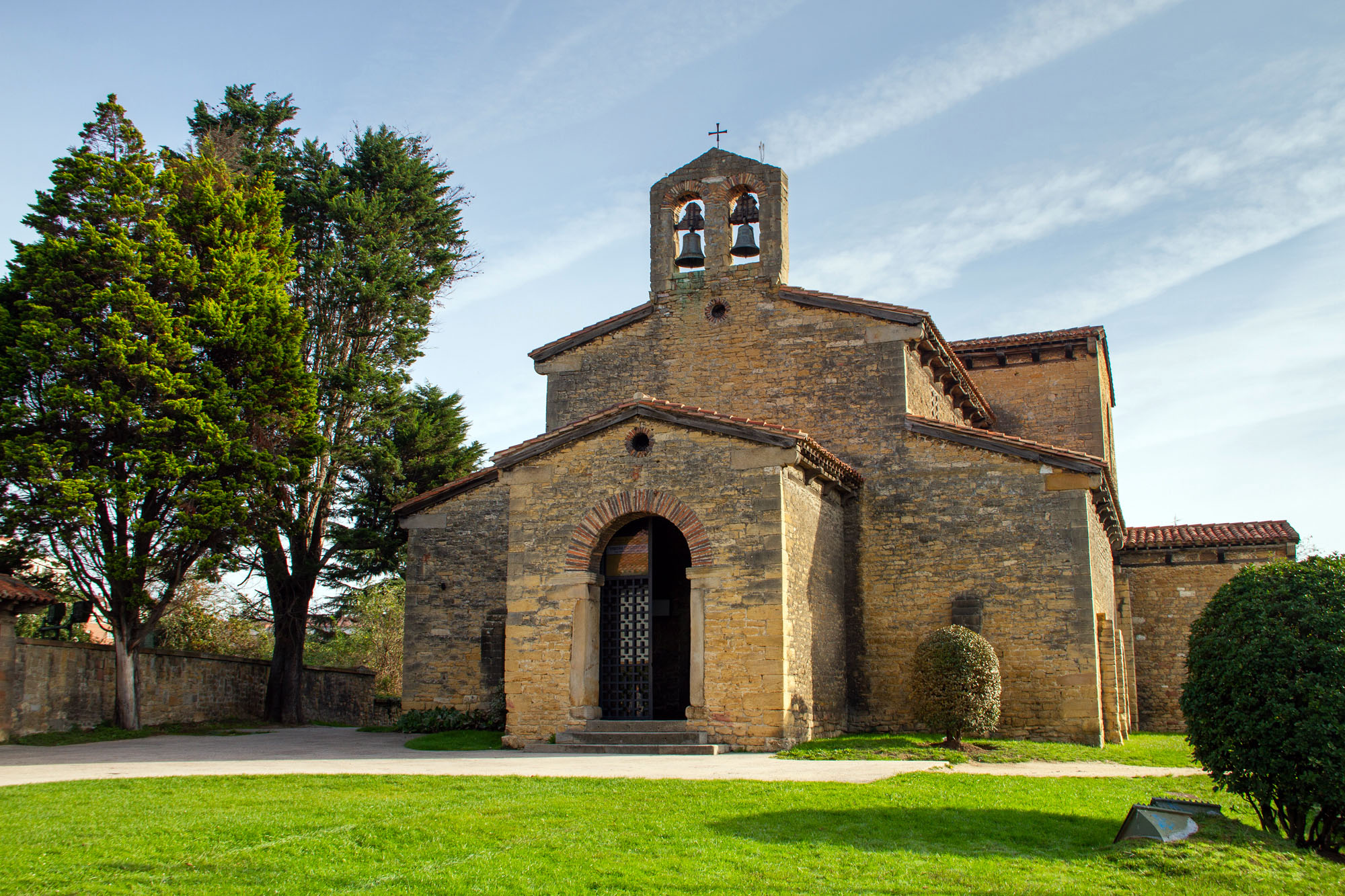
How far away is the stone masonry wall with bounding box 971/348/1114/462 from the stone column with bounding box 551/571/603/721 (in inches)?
584

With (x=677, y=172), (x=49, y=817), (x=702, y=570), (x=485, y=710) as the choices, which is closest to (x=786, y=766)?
(x=702, y=570)

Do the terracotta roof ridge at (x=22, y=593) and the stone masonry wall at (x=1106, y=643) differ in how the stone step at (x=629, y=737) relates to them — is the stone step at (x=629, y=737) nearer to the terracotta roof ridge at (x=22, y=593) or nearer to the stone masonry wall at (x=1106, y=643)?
the stone masonry wall at (x=1106, y=643)

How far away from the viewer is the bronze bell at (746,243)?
18.7 m

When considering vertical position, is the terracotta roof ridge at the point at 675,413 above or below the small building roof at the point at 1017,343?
below

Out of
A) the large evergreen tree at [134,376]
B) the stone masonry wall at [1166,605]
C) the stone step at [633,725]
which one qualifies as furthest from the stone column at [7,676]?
the stone masonry wall at [1166,605]

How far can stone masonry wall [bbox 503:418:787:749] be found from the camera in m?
14.2

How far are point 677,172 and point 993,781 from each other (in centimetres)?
1256

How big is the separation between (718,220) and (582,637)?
8312 millimetres

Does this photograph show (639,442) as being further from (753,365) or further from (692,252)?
(692,252)

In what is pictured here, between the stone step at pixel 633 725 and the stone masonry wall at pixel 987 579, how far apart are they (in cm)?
403

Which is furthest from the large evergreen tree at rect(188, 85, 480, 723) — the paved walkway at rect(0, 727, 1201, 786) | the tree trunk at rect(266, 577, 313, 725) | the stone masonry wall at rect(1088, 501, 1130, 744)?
the stone masonry wall at rect(1088, 501, 1130, 744)

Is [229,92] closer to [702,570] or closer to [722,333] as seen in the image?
[722,333]

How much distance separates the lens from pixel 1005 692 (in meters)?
16.4

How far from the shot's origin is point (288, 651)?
23.9 metres
